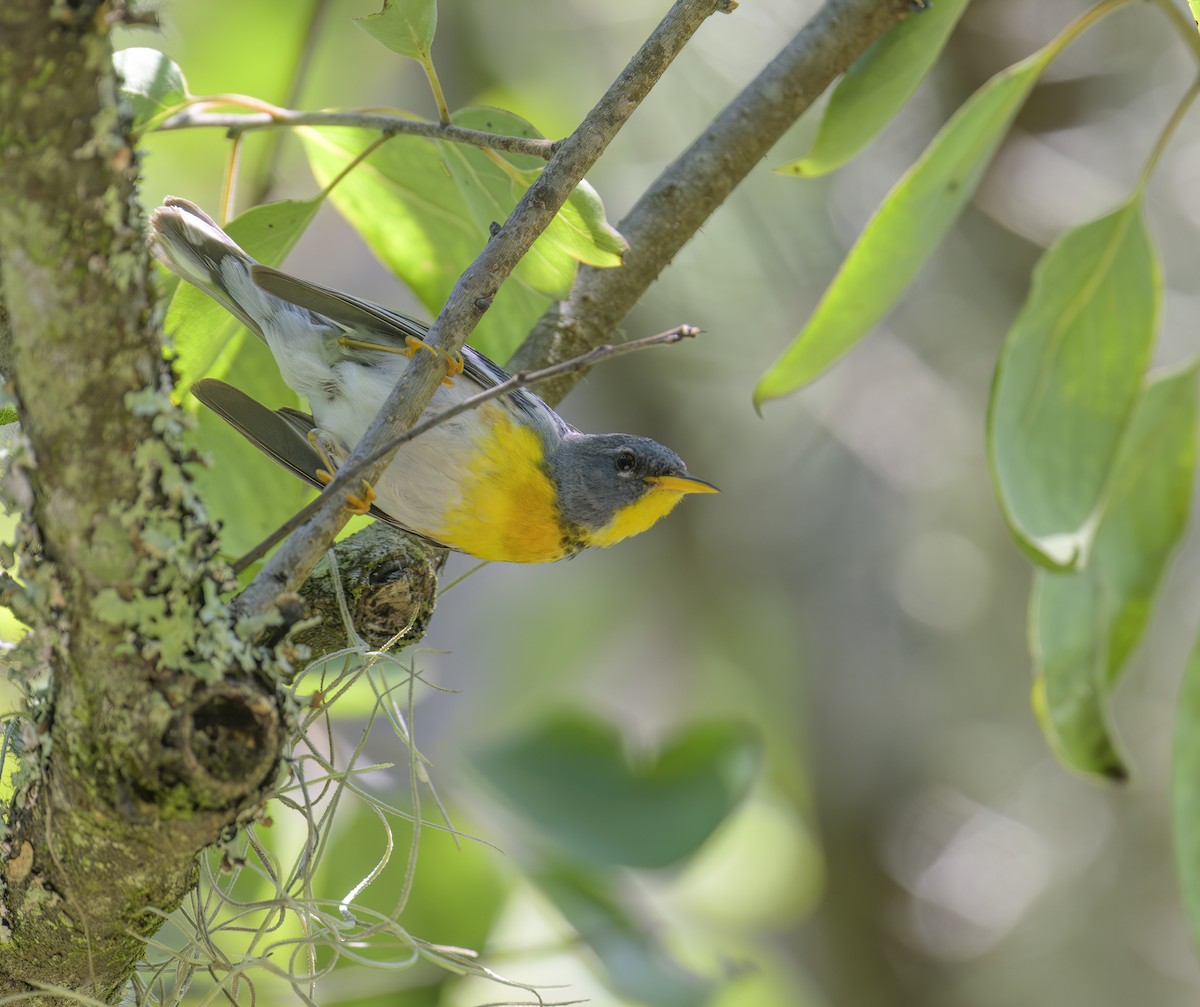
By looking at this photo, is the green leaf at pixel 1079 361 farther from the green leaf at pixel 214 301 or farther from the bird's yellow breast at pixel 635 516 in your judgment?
the green leaf at pixel 214 301

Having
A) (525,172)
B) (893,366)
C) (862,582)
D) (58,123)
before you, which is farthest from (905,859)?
(58,123)

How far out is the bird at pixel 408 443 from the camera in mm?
1839

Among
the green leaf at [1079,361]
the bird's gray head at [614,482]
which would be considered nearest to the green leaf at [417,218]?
the bird's gray head at [614,482]

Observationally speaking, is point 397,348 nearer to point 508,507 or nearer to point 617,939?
point 508,507

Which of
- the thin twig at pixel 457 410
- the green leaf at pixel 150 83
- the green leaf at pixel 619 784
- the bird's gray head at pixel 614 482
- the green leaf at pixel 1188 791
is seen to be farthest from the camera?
the green leaf at pixel 619 784

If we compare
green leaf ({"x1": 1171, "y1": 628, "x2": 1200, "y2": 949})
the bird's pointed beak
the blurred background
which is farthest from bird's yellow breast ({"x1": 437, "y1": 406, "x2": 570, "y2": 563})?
the blurred background

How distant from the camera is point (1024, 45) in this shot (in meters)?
3.80

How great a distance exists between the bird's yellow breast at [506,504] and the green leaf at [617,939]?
0.83 m

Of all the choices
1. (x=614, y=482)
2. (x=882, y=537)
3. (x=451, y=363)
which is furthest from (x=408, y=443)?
(x=882, y=537)

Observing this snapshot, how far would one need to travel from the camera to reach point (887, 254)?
6.31 ft

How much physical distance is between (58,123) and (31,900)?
2.51ft

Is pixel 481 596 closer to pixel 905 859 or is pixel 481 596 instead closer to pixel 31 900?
pixel 905 859

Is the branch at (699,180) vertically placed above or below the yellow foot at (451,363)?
above

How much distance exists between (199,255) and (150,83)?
285mm
